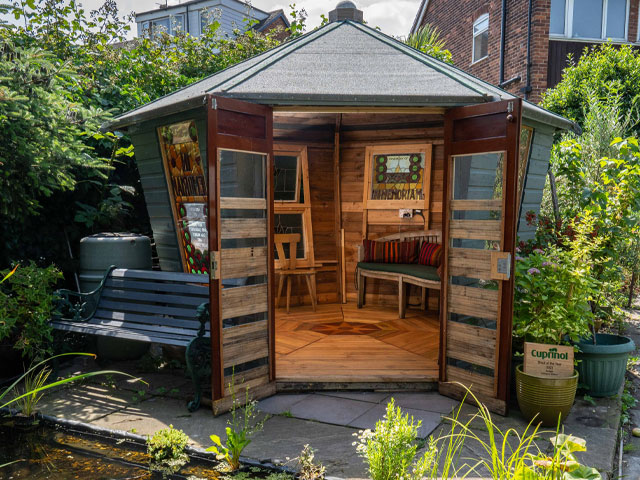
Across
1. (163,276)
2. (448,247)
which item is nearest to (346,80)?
(448,247)

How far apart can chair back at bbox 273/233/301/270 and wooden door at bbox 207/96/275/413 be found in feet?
9.06

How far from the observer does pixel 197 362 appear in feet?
14.8

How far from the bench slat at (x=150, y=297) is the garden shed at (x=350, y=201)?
0.26m

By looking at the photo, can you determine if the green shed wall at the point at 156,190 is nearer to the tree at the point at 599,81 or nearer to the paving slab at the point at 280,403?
the paving slab at the point at 280,403

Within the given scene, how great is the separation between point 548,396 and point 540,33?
11.2 m

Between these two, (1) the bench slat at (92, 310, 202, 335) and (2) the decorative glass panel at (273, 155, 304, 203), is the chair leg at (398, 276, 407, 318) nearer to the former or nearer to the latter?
(2) the decorative glass panel at (273, 155, 304, 203)

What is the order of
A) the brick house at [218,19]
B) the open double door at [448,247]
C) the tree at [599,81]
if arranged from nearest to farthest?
the open double door at [448,247]
the tree at [599,81]
the brick house at [218,19]

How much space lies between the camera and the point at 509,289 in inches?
170

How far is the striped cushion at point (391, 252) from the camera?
7.78m

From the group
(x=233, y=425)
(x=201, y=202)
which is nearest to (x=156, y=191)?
(x=201, y=202)

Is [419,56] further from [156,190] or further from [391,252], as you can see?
[156,190]

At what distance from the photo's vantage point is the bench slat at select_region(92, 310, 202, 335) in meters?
4.86

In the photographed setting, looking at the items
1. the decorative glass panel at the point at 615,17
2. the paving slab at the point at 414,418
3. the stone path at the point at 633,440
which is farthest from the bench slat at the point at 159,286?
the decorative glass panel at the point at 615,17

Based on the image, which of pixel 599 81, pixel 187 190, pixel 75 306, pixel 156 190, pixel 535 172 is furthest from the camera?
pixel 599 81
